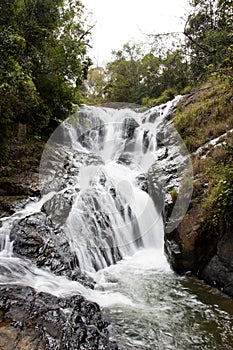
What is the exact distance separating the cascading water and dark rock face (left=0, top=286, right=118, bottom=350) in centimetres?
44

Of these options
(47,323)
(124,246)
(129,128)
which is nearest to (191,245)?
(124,246)

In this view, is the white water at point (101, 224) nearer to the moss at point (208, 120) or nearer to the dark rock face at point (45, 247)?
the dark rock face at point (45, 247)

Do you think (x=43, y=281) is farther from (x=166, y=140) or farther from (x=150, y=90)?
(x=150, y=90)

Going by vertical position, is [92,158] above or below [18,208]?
above

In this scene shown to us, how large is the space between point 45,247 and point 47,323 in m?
2.54

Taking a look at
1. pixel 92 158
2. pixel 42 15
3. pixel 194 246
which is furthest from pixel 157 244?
pixel 42 15

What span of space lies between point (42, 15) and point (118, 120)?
798 centimetres

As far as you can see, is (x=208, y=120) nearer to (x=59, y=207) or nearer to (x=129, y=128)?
(x=129, y=128)

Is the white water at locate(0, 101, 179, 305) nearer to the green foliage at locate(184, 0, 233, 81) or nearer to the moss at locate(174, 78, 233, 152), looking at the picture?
the moss at locate(174, 78, 233, 152)

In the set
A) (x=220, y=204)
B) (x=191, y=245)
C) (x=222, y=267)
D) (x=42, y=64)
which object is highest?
(x=42, y=64)

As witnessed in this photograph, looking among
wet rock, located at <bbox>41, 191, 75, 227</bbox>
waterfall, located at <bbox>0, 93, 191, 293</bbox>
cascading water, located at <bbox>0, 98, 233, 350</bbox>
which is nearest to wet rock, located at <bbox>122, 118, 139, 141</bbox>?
cascading water, located at <bbox>0, 98, 233, 350</bbox>

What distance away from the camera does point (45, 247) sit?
5.54 meters

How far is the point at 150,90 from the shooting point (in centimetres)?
2281

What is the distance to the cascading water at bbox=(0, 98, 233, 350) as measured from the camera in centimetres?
392
